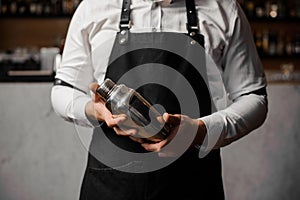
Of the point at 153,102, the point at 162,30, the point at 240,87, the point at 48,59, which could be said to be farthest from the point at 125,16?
the point at 48,59

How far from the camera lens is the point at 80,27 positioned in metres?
1.14

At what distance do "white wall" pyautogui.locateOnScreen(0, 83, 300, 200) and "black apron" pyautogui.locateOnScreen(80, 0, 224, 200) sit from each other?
84cm

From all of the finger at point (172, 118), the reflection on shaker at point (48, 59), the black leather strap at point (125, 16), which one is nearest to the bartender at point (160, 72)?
the black leather strap at point (125, 16)

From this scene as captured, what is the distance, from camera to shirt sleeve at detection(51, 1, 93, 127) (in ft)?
3.75

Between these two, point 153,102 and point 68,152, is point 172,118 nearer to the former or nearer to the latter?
point 153,102

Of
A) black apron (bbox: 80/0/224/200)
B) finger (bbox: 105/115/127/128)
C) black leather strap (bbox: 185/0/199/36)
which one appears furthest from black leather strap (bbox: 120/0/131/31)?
finger (bbox: 105/115/127/128)

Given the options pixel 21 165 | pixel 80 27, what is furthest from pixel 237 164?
pixel 80 27

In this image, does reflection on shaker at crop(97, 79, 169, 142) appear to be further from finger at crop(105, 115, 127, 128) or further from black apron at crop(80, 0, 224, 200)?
black apron at crop(80, 0, 224, 200)

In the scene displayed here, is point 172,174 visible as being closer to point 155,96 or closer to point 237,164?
point 155,96

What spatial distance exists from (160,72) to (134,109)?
0.20m

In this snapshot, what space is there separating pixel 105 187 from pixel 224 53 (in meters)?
0.41

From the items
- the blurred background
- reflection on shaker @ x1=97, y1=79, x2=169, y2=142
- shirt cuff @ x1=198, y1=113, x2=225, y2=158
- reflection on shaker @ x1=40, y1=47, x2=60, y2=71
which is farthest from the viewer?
reflection on shaker @ x1=40, y1=47, x2=60, y2=71

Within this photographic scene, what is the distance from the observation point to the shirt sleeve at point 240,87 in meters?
1.10

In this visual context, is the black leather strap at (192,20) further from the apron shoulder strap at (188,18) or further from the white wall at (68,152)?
the white wall at (68,152)
